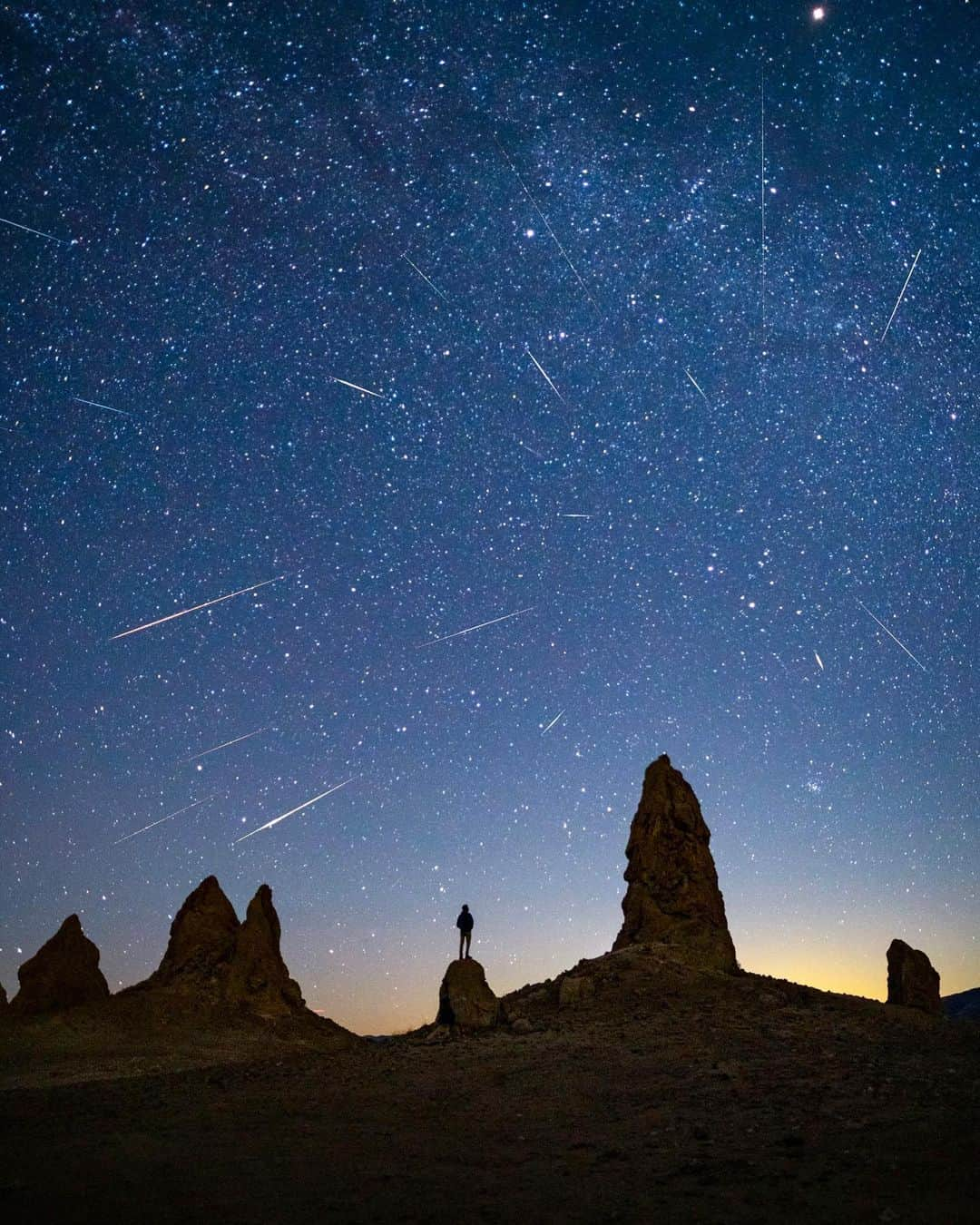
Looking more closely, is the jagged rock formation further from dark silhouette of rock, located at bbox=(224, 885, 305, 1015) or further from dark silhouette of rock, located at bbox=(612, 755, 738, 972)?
dark silhouette of rock, located at bbox=(612, 755, 738, 972)

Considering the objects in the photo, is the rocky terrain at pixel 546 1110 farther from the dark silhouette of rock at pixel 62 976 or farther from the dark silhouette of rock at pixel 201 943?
the dark silhouette of rock at pixel 201 943

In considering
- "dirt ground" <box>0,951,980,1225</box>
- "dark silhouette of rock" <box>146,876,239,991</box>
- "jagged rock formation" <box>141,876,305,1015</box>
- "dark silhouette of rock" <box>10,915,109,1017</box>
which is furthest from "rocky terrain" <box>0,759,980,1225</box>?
"dark silhouette of rock" <box>146,876,239,991</box>

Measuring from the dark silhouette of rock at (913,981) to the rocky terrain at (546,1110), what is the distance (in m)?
0.08

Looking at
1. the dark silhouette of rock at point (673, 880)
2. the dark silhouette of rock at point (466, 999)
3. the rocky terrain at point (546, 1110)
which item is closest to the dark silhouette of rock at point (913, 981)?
the rocky terrain at point (546, 1110)

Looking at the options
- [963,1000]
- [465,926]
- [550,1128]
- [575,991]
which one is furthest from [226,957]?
[963,1000]

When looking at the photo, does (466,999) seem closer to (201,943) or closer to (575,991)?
(575,991)

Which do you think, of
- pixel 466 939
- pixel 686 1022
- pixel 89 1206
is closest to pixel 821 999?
pixel 686 1022

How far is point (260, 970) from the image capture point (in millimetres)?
34875

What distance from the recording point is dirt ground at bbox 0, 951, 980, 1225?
8.43 m

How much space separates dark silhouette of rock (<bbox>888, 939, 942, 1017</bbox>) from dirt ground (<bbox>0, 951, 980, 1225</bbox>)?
6.78m

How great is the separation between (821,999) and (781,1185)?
696 inches

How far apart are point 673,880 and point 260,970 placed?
19.3m

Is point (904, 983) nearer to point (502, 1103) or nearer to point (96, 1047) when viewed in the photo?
point (502, 1103)

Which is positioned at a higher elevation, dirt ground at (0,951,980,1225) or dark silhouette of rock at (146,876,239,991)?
dark silhouette of rock at (146,876,239,991)
